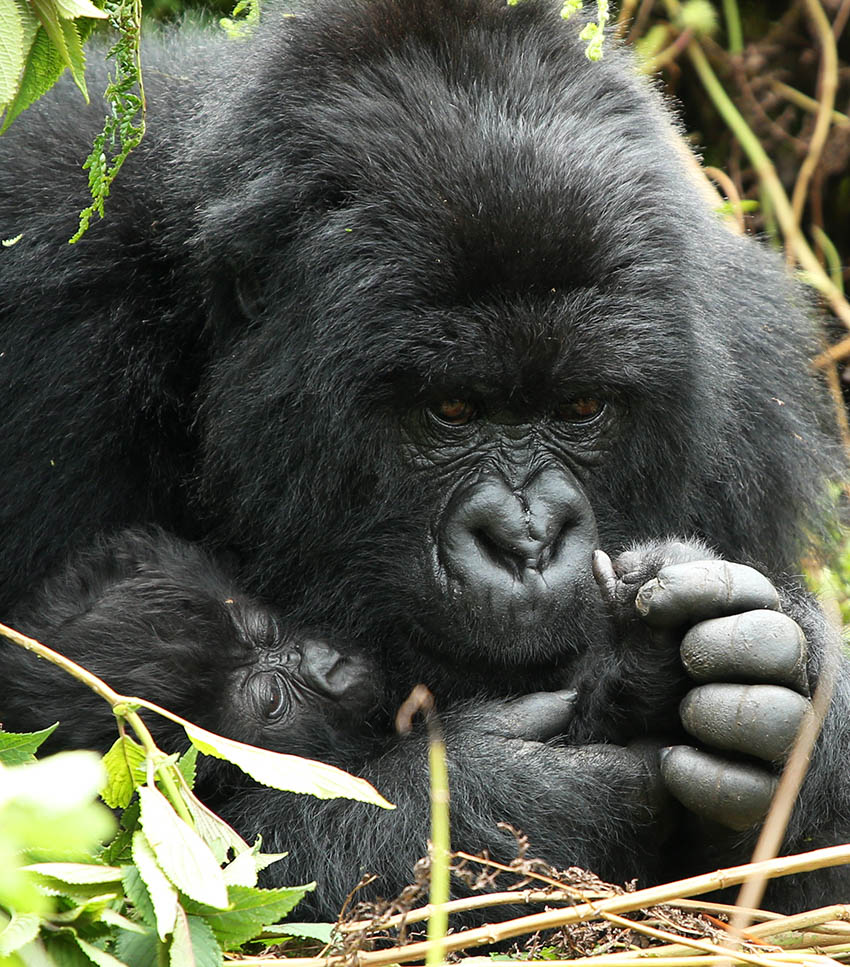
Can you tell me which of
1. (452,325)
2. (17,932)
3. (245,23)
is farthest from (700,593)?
(245,23)

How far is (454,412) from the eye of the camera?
9.80 ft

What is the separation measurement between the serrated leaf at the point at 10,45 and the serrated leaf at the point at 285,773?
1153mm

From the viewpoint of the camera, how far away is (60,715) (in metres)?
2.79

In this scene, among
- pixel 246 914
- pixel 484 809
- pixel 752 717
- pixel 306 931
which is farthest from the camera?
pixel 484 809

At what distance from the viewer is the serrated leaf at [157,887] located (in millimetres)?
1812

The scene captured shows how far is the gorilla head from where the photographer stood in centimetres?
284

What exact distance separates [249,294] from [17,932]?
1.80m

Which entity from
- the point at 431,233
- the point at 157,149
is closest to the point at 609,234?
the point at 431,233

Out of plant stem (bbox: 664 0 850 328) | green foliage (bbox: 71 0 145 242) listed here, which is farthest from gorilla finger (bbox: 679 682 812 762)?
plant stem (bbox: 664 0 850 328)

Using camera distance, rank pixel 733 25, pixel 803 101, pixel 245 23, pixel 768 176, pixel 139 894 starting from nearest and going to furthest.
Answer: pixel 139 894, pixel 245 23, pixel 768 176, pixel 733 25, pixel 803 101

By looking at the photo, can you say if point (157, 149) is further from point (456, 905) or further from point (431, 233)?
point (456, 905)

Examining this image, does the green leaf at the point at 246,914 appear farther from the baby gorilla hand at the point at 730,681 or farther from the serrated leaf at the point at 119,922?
the baby gorilla hand at the point at 730,681

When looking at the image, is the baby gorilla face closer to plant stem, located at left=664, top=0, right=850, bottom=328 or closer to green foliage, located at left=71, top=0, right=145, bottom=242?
green foliage, located at left=71, top=0, right=145, bottom=242

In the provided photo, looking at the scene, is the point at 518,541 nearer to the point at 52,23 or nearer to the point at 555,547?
the point at 555,547
